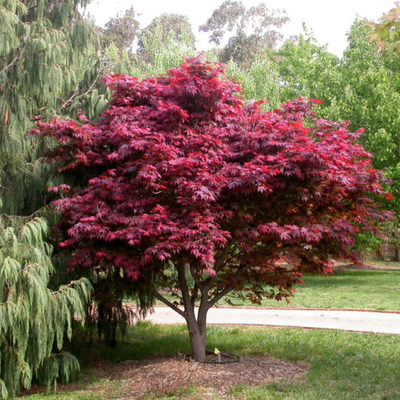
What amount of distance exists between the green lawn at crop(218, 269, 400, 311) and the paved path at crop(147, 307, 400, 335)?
0.61 meters

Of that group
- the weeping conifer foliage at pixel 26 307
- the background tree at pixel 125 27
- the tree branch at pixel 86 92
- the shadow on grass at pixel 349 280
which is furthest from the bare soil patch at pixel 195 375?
the background tree at pixel 125 27

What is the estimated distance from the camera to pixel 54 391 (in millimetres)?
6473

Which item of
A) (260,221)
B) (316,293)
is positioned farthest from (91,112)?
(316,293)

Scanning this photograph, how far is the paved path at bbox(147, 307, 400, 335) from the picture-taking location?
10.9 metres

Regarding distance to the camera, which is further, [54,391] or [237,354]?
[237,354]


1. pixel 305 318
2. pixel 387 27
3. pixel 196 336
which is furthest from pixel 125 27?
pixel 387 27

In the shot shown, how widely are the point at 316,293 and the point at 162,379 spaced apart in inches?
434

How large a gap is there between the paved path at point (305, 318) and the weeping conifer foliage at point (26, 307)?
220 inches

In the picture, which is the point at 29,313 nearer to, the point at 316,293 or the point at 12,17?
the point at 12,17

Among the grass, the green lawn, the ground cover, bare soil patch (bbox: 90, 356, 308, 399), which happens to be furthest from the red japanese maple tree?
the green lawn

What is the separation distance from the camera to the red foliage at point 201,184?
6.40 m

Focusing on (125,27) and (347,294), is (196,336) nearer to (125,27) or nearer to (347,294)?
(347,294)

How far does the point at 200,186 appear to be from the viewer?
6.23 metres

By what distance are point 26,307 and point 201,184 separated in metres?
2.22
